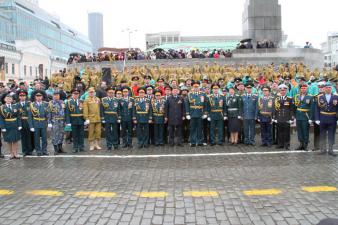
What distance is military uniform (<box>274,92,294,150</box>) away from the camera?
11.6 metres

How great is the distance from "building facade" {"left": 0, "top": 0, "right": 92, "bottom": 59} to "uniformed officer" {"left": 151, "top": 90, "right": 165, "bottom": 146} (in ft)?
240

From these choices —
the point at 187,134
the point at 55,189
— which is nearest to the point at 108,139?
the point at 187,134

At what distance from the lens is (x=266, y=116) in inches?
475

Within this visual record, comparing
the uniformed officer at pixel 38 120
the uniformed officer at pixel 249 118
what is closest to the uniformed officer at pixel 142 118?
the uniformed officer at pixel 38 120

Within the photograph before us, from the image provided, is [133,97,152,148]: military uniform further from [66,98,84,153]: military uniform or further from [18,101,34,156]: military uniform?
[18,101,34,156]: military uniform

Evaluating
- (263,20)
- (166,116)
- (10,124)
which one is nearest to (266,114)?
(166,116)

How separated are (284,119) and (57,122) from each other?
21.5 feet

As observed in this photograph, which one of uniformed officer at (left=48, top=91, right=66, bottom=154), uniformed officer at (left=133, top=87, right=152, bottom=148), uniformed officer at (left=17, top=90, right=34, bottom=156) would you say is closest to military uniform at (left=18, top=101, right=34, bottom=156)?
uniformed officer at (left=17, top=90, right=34, bottom=156)

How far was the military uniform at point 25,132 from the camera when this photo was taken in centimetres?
1145

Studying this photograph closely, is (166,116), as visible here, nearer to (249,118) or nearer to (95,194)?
(249,118)

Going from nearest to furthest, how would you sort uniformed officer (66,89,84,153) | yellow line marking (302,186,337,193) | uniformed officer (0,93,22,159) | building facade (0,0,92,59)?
yellow line marking (302,186,337,193) < uniformed officer (0,93,22,159) < uniformed officer (66,89,84,153) < building facade (0,0,92,59)

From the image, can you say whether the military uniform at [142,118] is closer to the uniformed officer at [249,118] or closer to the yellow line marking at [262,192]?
the uniformed officer at [249,118]

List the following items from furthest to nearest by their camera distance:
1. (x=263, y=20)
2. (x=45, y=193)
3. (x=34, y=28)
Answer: (x=34, y=28)
(x=263, y=20)
(x=45, y=193)

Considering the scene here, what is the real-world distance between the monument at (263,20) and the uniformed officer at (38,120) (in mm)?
19307
